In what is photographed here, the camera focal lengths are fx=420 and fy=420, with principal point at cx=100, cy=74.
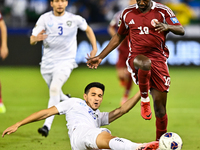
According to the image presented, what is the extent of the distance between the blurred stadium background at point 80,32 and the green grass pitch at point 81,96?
1.77 feet

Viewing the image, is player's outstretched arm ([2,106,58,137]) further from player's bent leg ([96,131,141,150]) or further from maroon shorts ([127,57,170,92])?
maroon shorts ([127,57,170,92])

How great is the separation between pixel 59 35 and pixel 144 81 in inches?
101

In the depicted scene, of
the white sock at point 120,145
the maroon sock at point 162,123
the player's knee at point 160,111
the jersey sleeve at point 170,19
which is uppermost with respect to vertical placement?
the jersey sleeve at point 170,19

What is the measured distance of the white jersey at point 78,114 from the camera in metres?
5.36

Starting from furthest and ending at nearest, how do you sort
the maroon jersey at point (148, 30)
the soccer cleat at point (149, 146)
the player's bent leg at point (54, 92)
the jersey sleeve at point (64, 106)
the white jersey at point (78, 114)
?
the player's bent leg at point (54, 92)
the maroon jersey at point (148, 30)
the jersey sleeve at point (64, 106)
the white jersey at point (78, 114)
the soccer cleat at point (149, 146)

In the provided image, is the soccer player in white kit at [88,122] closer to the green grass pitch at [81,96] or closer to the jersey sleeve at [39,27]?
the green grass pitch at [81,96]

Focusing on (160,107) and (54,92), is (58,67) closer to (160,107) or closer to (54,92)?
(54,92)

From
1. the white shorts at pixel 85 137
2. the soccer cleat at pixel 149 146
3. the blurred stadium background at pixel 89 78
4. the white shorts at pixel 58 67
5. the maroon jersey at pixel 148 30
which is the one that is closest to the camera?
the soccer cleat at pixel 149 146

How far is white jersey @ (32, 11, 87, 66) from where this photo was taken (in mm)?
7461

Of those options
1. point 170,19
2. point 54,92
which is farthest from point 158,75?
point 54,92

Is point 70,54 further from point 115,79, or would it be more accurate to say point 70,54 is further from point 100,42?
point 100,42

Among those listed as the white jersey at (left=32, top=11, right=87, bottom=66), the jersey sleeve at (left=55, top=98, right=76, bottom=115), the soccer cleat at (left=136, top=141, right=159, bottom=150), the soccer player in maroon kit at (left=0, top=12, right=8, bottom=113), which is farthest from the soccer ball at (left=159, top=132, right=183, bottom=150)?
the soccer player in maroon kit at (left=0, top=12, right=8, bottom=113)

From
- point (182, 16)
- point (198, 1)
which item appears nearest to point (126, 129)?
point (182, 16)

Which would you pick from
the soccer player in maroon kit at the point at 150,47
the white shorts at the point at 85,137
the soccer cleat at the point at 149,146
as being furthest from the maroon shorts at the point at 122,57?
the soccer cleat at the point at 149,146
